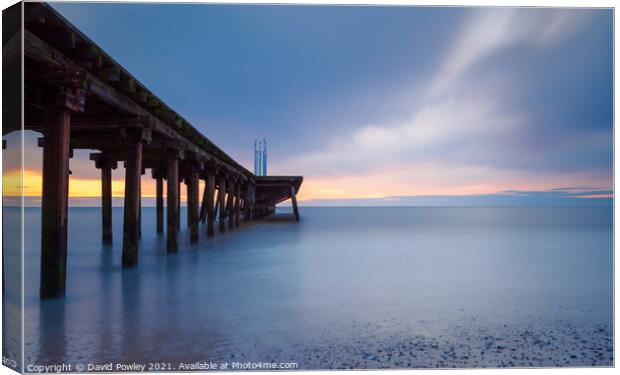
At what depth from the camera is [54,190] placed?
4805 millimetres

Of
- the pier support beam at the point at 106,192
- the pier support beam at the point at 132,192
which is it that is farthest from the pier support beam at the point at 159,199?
the pier support beam at the point at 132,192

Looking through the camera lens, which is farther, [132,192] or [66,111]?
[132,192]

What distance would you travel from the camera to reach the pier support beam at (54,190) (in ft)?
15.7

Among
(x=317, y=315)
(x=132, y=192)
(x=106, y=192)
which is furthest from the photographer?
(x=106, y=192)

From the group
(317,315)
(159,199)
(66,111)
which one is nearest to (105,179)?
(159,199)

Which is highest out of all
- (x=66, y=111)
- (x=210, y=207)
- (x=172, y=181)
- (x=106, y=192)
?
(x=66, y=111)

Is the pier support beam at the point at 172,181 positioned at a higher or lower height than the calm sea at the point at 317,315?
higher

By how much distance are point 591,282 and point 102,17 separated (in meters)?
9.35

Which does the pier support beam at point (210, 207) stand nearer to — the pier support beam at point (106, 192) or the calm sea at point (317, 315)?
the pier support beam at point (106, 192)

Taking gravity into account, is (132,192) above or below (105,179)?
below

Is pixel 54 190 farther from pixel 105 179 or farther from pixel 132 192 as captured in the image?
pixel 105 179

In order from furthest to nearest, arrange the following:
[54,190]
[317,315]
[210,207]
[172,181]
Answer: [210,207] → [172,181] → [317,315] → [54,190]

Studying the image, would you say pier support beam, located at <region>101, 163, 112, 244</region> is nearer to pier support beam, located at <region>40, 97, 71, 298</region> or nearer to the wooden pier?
the wooden pier

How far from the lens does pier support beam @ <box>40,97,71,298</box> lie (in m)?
4.79
